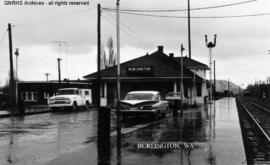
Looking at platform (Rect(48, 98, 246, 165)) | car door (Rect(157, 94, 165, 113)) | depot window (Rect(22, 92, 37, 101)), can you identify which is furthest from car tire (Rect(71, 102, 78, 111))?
depot window (Rect(22, 92, 37, 101))

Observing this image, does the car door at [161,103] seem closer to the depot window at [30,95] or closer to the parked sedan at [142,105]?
the parked sedan at [142,105]

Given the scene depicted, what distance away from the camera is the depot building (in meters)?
52.9

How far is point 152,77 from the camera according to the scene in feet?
173

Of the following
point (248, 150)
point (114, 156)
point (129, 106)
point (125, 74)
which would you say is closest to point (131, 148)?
point (114, 156)

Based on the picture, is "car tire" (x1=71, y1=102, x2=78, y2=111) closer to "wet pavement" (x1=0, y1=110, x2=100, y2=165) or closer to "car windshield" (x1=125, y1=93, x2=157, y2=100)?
"car windshield" (x1=125, y1=93, x2=157, y2=100)

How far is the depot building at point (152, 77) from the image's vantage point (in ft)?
174

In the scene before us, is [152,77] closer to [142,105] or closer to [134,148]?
[142,105]

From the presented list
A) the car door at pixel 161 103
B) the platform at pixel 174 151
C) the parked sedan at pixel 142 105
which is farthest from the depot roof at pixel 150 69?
the platform at pixel 174 151

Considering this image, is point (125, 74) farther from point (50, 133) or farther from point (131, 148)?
point (131, 148)

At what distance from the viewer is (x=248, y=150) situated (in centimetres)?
1356

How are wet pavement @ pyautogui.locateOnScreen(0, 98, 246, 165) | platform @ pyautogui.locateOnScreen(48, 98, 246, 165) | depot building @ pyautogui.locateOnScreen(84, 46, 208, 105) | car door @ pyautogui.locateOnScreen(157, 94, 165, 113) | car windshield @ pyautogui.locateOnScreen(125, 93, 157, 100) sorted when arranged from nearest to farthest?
platform @ pyautogui.locateOnScreen(48, 98, 246, 165), wet pavement @ pyautogui.locateOnScreen(0, 98, 246, 165), car windshield @ pyautogui.locateOnScreen(125, 93, 157, 100), car door @ pyautogui.locateOnScreen(157, 94, 165, 113), depot building @ pyautogui.locateOnScreen(84, 46, 208, 105)

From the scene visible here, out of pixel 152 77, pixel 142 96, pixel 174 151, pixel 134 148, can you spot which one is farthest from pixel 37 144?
pixel 152 77

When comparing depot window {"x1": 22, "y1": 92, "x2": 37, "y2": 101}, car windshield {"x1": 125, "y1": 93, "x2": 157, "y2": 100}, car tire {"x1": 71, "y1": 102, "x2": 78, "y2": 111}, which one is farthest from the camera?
depot window {"x1": 22, "y1": 92, "x2": 37, "y2": 101}

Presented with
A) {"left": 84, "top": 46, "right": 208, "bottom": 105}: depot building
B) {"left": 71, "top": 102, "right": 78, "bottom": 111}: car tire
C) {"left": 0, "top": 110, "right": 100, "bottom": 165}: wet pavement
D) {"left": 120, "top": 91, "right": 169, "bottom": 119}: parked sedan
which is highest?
{"left": 84, "top": 46, "right": 208, "bottom": 105}: depot building
